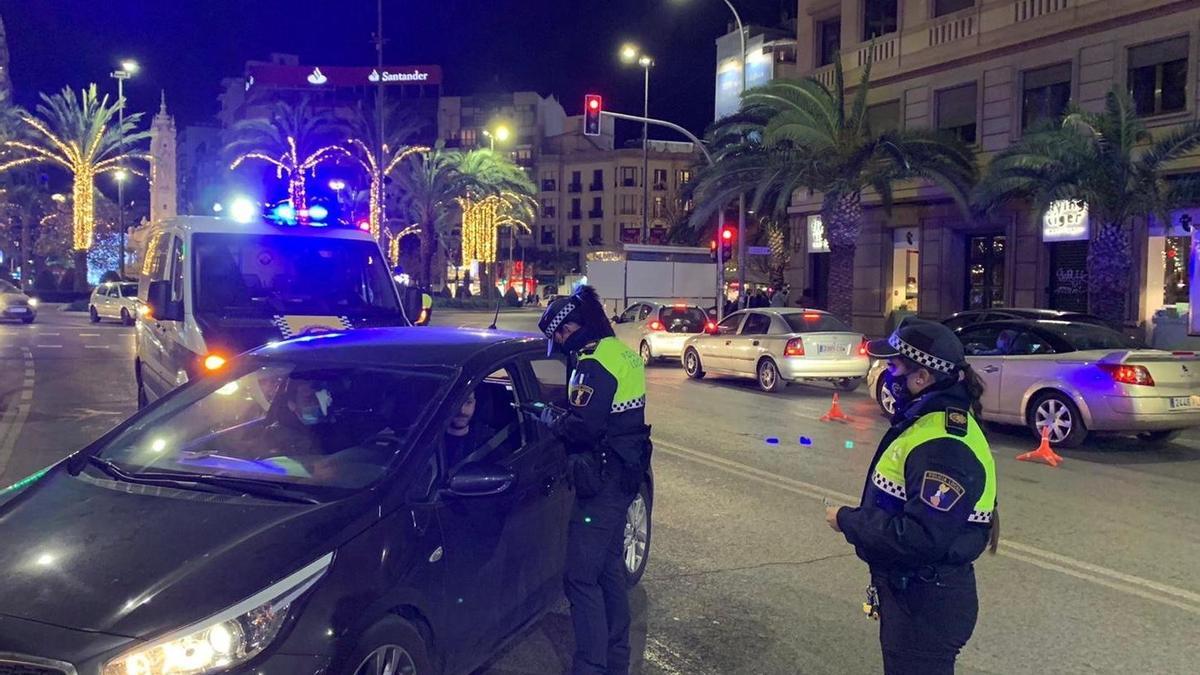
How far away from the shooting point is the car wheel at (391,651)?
305 centimetres

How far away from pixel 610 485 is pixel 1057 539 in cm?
435

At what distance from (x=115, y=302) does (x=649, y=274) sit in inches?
730

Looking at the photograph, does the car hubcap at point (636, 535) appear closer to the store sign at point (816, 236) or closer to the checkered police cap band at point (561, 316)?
the checkered police cap band at point (561, 316)

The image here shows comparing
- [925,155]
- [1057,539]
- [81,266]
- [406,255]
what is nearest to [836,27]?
[925,155]

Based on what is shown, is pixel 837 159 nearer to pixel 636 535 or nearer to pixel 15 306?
pixel 636 535

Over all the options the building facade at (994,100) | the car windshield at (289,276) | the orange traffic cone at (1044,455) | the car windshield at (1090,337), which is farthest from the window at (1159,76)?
the car windshield at (289,276)

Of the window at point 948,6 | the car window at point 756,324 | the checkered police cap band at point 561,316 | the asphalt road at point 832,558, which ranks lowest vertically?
the asphalt road at point 832,558

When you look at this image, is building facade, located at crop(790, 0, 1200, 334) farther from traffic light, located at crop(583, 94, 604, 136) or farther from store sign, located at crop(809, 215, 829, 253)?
traffic light, located at crop(583, 94, 604, 136)

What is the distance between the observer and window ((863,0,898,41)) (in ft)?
89.5

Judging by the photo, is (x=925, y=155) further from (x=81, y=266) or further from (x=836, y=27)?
(x=81, y=266)

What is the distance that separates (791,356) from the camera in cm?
1559

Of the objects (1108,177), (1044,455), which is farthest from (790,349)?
(1108,177)

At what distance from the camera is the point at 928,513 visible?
269 cm

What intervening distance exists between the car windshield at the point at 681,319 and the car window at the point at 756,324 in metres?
3.88
